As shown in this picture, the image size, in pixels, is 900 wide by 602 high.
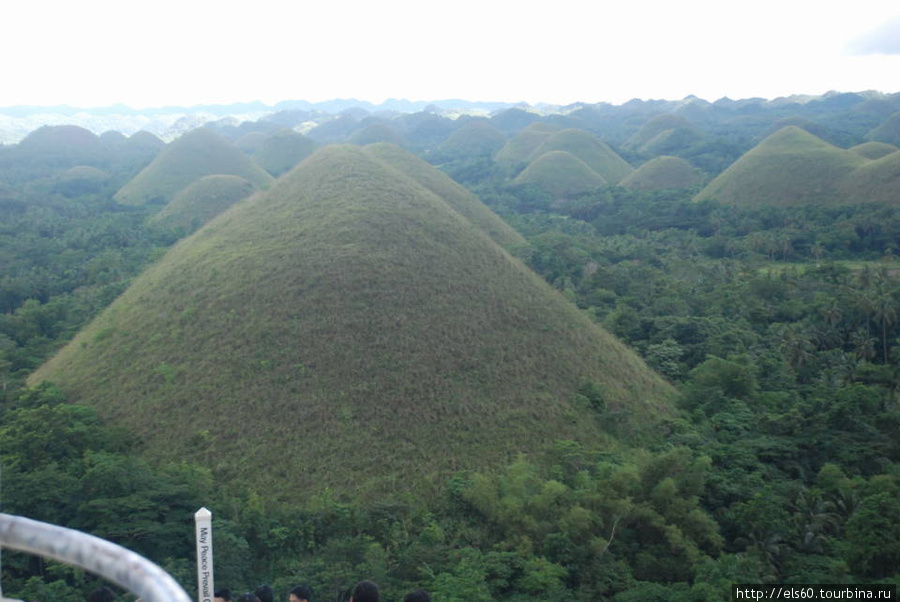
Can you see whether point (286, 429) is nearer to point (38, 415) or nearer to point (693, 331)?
point (38, 415)

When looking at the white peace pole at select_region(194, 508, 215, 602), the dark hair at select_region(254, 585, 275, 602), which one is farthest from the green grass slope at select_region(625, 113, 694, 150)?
the dark hair at select_region(254, 585, 275, 602)

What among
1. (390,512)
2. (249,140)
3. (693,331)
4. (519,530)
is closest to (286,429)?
(390,512)

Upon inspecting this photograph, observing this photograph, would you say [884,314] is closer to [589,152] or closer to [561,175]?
[561,175]

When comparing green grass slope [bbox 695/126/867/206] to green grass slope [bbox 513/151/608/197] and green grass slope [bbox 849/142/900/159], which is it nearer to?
green grass slope [bbox 849/142/900/159]

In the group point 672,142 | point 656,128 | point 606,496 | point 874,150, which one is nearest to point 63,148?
point 672,142

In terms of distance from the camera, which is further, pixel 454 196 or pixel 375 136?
pixel 375 136

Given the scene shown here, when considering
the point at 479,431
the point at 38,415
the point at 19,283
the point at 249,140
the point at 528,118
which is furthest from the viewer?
the point at 528,118
